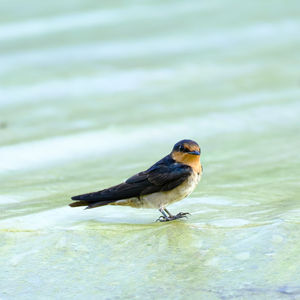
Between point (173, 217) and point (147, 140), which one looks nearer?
point (173, 217)

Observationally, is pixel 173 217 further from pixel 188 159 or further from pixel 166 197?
pixel 188 159

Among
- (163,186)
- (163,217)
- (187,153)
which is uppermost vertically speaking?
(187,153)

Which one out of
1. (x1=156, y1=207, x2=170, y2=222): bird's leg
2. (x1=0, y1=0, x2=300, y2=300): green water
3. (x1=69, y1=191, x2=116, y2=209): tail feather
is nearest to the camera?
(x1=0, y1=0, x2=300, y2=300): green water

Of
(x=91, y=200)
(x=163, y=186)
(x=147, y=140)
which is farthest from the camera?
(x=147, y=140)

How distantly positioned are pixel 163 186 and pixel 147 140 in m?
1.81

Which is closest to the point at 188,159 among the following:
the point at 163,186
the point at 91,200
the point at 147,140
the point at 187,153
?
the point at 187,153

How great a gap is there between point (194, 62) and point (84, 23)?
50.2 inches

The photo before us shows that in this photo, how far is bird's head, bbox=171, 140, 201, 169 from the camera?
3.50 metres

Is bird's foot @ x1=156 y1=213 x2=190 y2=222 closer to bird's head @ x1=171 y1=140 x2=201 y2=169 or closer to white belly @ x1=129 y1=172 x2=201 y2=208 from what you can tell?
white belly @ x1=129 y1=172 x2=201 y2=208

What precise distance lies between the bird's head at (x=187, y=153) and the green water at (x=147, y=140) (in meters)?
0.25

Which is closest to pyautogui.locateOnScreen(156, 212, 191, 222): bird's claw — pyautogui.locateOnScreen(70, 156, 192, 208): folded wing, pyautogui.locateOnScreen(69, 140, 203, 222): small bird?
pyautogui.locateOnScreen(69, 140, 203, 222): small bird

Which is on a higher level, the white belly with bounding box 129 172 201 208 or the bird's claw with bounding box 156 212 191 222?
the white belly with bounding box 129 172 201 208

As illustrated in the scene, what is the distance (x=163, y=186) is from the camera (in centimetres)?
349

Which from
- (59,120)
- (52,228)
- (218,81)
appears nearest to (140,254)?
(52,228)
